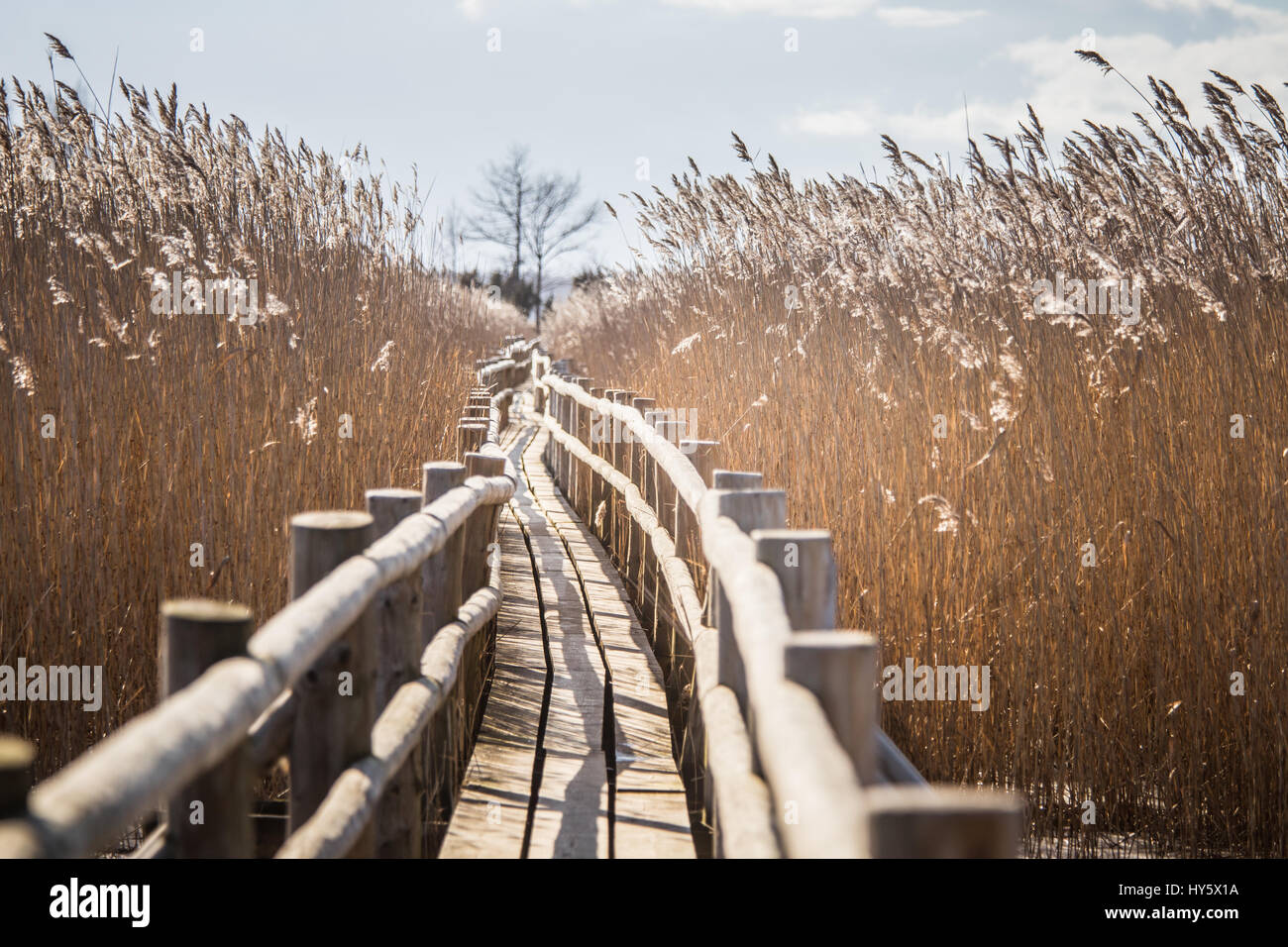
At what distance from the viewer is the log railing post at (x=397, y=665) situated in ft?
7.61

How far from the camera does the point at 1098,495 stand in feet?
10.2

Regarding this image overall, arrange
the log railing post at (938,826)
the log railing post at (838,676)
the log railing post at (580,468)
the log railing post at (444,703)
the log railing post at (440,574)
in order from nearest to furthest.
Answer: the log railing post at (938,826) < the log railing post at (838,676) < the log railing post at (444,703) < the log railing post at (440,574) < the log railing post at (580,468)

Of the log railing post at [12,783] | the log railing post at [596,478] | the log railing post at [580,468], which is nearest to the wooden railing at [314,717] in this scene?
the log railing post at [12,783]

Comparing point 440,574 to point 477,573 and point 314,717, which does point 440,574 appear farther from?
point 314,717

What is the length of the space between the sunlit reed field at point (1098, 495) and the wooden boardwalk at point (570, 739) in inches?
28.4

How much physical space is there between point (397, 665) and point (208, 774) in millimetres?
934

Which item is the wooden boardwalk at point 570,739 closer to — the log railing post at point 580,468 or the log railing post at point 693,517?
the log railing post at point 693,517

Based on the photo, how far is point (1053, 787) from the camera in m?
2.91

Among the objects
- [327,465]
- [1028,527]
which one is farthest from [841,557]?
[327,465]

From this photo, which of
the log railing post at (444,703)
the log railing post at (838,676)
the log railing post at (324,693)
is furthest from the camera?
the log railing post at (444,703)

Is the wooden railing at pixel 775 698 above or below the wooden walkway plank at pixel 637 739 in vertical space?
above

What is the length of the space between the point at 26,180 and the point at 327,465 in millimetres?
1684

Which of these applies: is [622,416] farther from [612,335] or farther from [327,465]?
[612,335]

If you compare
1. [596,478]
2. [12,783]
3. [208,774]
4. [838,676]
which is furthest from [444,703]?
[596,478]
